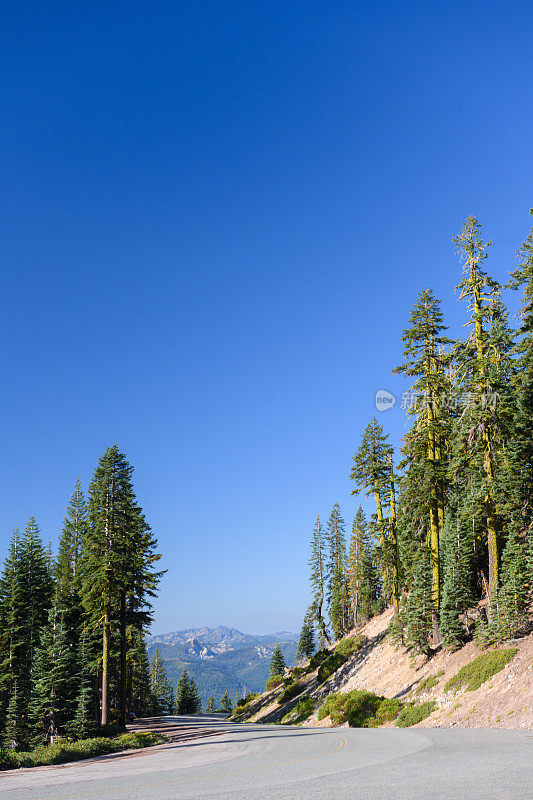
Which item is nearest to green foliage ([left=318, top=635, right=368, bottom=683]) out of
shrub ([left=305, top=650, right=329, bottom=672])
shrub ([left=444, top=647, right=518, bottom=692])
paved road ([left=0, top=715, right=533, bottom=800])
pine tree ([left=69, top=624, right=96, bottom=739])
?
shrub ([left=305, top=650, right=329, bottom=672])

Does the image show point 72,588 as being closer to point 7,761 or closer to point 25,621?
point 25,621

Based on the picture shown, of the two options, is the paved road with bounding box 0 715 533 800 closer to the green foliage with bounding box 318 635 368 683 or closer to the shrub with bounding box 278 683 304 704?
the green foliage with bounding box 318 635 368 683

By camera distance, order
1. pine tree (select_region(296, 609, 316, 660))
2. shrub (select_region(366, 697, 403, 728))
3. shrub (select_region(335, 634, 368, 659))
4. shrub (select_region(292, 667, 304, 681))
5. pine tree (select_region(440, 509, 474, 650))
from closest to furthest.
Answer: shrub (select_region(366, 697, 403, 728))
pine tree (select_region(440, 509, 474, 650))
shrub (select_region(335, 634, 368, 659))
shrub (select_region(292, 667, 304, 681))
pine tree (select_region(296, 609, 316, 660))

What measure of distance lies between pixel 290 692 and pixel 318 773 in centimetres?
4887

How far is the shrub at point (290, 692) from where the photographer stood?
53344 millimetres

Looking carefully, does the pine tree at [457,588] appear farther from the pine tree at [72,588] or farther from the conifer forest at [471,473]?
the pine tree at [72,588]

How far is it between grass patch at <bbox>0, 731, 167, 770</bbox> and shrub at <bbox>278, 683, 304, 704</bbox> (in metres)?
35.3

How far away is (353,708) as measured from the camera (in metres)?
29.2

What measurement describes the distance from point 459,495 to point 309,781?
23.0 meters

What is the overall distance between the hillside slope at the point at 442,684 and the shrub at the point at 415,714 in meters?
0.30

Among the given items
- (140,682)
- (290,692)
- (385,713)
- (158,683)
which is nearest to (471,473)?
(385,713)

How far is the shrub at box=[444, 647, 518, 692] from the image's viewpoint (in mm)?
21672

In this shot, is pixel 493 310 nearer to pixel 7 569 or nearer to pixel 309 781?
pixel 309 781

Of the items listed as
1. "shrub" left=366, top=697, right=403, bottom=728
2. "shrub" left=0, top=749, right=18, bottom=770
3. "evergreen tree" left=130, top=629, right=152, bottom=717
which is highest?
"shrub" left=0, top=749, right=18, bottom=770
